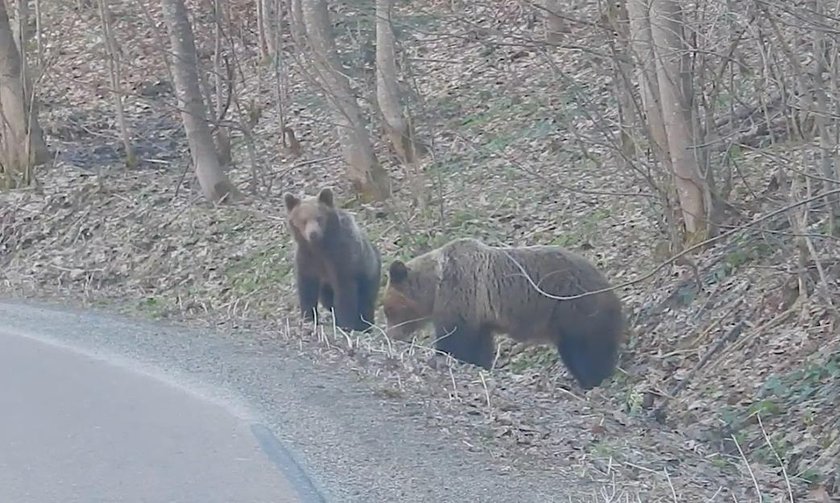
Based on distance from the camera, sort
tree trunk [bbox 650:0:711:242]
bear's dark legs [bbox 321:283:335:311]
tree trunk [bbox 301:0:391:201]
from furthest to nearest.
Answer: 1. tree trunk [bbox 301:0:391:201]
2. bear's dark legs [bbox 321:283:335:311]
3. tree trunk [bbox 650:0:711:242]

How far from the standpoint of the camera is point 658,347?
1311 centimetres

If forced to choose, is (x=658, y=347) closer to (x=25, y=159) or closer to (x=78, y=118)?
(x=25, y=159)

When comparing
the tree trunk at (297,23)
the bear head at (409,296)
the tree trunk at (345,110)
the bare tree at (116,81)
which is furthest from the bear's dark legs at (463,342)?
the bare tree at (116,81)

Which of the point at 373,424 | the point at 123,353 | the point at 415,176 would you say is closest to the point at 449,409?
the point at 373,424

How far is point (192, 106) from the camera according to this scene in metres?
18.9

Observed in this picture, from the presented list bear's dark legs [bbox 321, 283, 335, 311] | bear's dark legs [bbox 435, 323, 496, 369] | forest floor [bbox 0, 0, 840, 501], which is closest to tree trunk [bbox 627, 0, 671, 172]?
forest floor [bbox 0, 0, 840, 501]

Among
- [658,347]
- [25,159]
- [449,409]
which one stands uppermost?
[25,159]

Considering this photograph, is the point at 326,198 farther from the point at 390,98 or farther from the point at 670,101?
the point at 390,98

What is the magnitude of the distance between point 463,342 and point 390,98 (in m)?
7.17

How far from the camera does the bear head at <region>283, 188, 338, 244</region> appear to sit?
43.6ft

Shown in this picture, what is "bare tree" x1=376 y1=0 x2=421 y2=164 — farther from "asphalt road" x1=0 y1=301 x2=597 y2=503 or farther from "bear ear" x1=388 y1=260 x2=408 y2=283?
"asphalt road" x1=0 y1=301 x2=597 y2=503

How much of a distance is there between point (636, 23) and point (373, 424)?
5712 mm

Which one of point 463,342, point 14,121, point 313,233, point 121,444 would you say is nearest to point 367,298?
point 313,233

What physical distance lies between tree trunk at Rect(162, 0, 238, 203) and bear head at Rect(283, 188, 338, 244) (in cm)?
578
